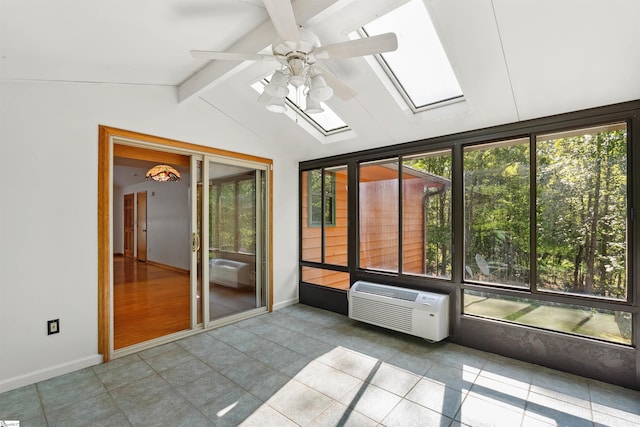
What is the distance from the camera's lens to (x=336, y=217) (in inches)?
174

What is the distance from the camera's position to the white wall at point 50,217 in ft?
7.63

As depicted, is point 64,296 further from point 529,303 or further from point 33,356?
point 529,303

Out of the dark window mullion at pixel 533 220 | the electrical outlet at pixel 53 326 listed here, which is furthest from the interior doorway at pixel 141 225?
the dark window mullion at pixel 533 220

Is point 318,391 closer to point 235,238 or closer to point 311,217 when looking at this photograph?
point 235,238

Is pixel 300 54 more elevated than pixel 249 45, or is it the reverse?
pixel 249 45

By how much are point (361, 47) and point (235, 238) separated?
118 inches

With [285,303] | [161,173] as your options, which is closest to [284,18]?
[285,303]

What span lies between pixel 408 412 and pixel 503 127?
2652mm

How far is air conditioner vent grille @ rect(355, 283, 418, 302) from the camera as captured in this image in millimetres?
3304

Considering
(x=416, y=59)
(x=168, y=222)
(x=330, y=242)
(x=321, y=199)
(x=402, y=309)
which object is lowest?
(x=402, y=309)

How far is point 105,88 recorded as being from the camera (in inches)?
109

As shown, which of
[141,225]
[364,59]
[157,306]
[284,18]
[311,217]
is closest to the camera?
[284,18]

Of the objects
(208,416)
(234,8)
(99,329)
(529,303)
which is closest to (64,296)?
(99,329)

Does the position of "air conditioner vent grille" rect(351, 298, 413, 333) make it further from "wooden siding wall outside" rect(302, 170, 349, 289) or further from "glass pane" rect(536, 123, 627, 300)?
"glass pane" rect(536, 123, 627, 300)
